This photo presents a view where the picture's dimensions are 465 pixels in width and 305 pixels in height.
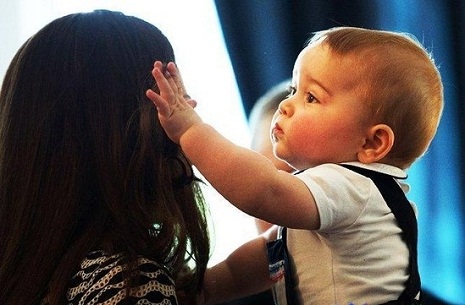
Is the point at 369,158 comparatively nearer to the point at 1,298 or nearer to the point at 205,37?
the point at 1,298

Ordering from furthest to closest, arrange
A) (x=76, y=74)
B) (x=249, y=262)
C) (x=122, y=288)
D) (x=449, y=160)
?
(x=449, y=160)
(x=249, y=262)
(x=76, y=74)
(x=122, y=288)

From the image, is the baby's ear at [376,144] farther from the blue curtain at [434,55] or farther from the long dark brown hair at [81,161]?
the blue curtain at [434,55]

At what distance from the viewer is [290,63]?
1978mm

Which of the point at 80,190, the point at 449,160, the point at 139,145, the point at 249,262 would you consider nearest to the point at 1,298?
the point at 80,190

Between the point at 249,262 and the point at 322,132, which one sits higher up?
the point at 322,132

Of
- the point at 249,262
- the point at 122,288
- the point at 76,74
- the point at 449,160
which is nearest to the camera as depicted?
the point at 122,288

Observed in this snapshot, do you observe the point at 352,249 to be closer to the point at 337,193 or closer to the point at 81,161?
the point at 337,193

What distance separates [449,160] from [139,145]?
1.10 m

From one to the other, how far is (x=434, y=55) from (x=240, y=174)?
3.86 ft

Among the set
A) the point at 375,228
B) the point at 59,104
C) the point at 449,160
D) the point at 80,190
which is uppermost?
the point at 59,104

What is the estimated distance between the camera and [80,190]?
1.04 m

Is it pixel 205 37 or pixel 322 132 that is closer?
pixel 322 132

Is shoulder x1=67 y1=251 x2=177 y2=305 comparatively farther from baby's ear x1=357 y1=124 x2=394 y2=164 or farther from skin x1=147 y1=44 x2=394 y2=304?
baby's ear x1=357 y1=124 x2=394 y2=164

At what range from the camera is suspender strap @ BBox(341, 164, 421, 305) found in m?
0.99
